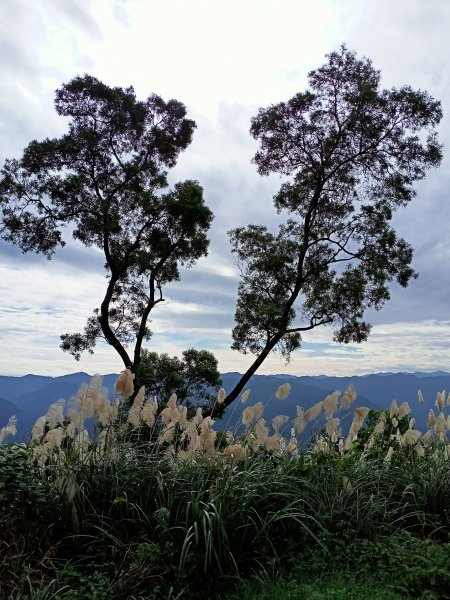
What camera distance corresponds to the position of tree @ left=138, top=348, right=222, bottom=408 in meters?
19.9

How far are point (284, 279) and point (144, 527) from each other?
16200 millimetres

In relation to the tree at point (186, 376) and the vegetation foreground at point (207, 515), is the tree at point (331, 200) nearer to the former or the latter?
the tree at point (186, 376)

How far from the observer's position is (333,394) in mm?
5273

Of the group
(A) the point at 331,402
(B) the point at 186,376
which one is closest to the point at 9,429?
(A) the point at 331,402

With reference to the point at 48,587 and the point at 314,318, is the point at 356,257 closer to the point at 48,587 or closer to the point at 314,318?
the point at 314,318

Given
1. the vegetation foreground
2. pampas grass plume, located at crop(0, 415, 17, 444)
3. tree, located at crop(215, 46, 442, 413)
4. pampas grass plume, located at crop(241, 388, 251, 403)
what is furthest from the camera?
tree, located at crop(215, 46, 442, 413)

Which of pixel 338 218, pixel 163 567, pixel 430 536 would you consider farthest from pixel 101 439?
pixel 338 218

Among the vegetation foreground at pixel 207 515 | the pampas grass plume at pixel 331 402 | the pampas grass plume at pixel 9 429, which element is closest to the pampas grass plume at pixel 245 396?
the vegetation foreground at pixel 207 515

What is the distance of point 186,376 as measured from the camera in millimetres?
20453

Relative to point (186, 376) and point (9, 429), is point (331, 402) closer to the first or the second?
point (9, 429)

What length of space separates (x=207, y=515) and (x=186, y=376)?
1668cm

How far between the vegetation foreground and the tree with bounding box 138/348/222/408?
1438cm

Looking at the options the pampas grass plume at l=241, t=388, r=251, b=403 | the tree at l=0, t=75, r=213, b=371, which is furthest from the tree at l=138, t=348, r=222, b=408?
the pampas grass plume at l=241, t=388, r=251, b=403

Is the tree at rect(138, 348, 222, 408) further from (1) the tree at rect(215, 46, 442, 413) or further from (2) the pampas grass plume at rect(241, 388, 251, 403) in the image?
(2) the pampas grass plume at rect(241, 388, 251, 403)
